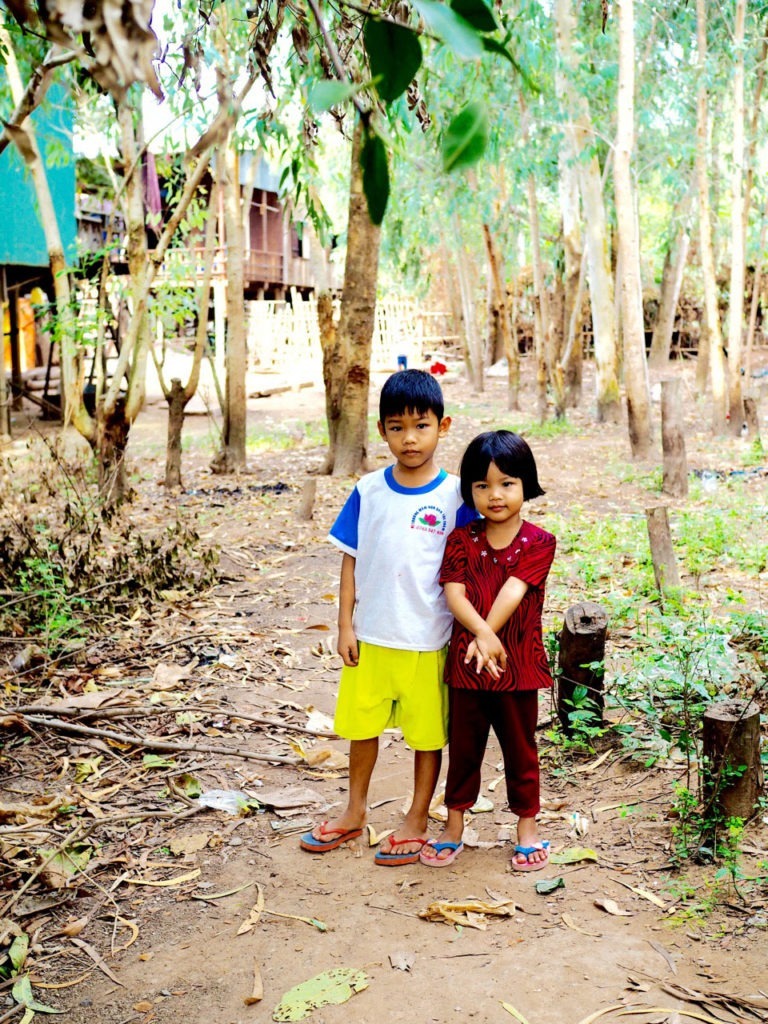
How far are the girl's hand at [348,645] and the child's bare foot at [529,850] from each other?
27.2 inches

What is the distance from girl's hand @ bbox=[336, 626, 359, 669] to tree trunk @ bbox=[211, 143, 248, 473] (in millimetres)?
7581

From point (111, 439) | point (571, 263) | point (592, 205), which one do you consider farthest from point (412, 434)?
point (571, 263)

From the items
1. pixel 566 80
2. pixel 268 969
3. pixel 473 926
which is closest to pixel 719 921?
pixel 473 926

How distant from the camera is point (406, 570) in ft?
9.96

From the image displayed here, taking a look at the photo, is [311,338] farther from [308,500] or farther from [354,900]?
[354,900]

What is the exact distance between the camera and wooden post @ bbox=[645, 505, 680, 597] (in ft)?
17.5

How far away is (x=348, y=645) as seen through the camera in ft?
10.1

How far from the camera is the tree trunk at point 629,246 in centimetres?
998

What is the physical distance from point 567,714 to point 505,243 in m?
15.1

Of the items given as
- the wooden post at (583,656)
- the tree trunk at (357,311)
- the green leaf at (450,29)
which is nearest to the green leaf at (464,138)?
the green leaf at (450,29)

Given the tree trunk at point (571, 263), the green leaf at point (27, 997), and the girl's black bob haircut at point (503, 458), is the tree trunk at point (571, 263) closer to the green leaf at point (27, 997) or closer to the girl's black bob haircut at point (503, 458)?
the girl's black bob haircut at point (503, 458)

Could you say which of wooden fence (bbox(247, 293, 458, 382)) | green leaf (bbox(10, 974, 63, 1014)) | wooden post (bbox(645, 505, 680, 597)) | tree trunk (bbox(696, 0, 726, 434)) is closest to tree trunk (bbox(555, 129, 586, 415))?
tree trunk (bbox(696, 0, 726, 434))

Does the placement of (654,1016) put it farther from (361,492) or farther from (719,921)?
(361,492)

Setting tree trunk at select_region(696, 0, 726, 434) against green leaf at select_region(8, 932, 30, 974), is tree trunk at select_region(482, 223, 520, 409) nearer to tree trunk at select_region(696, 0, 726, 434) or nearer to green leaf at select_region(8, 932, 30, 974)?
tree trunk at select_region(696, 0, 726, 434)
